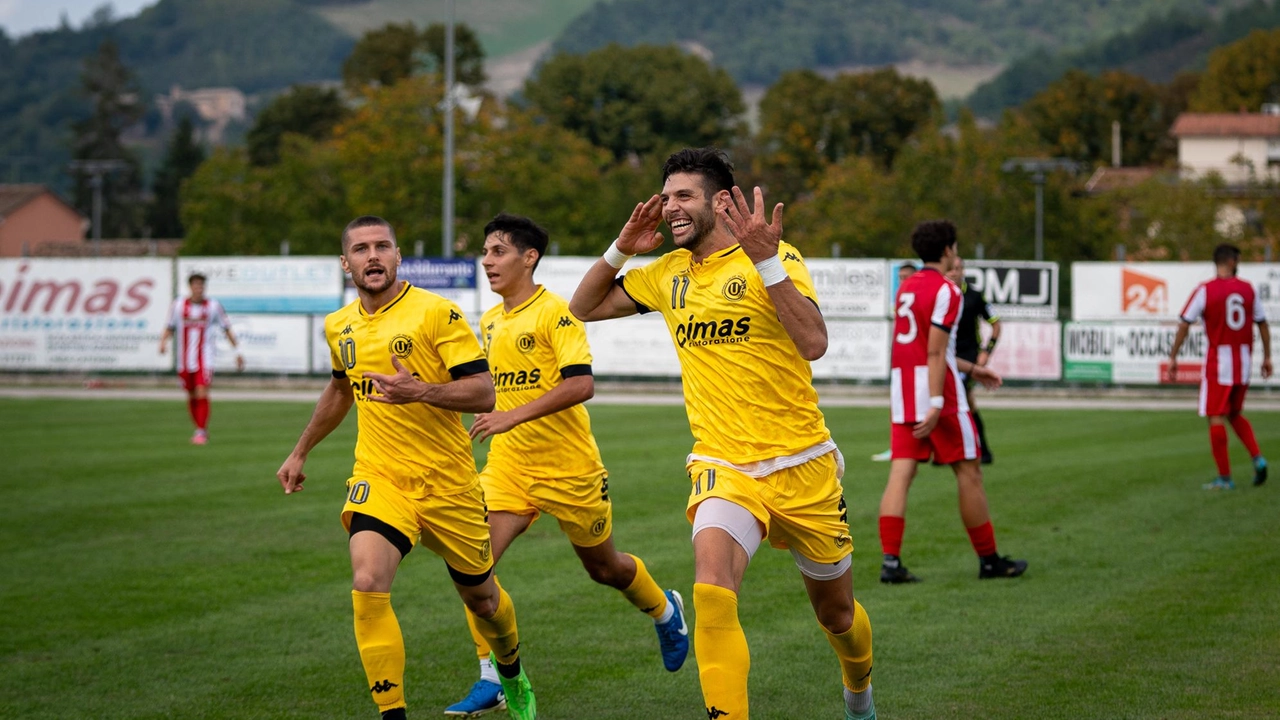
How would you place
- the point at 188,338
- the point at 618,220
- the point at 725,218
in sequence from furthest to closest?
the point at 618,220 → the point at 188,338 → the point at 725,218

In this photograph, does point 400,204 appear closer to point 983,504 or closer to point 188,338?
point 188,338

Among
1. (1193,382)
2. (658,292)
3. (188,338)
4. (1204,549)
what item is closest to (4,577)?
(658,292)

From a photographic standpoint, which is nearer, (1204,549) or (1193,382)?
(1204,549)

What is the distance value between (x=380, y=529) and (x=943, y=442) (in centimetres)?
492

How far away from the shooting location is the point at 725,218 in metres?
5.14

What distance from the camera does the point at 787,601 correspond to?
880 cm

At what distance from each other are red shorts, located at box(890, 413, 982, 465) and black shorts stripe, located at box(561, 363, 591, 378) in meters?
3.18

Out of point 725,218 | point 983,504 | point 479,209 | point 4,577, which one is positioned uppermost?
point 479,209

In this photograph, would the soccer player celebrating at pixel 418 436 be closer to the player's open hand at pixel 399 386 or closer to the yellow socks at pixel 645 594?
the player's open hand at pixel 399 386

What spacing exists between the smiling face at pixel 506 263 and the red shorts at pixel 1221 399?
882 centimetres

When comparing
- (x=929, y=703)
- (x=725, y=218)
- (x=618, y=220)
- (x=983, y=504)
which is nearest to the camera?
(x=725, y=218)

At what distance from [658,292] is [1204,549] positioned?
637 centimetres

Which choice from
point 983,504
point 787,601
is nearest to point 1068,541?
point 983,504

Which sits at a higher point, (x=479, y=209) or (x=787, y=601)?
(x=479, y=209)
